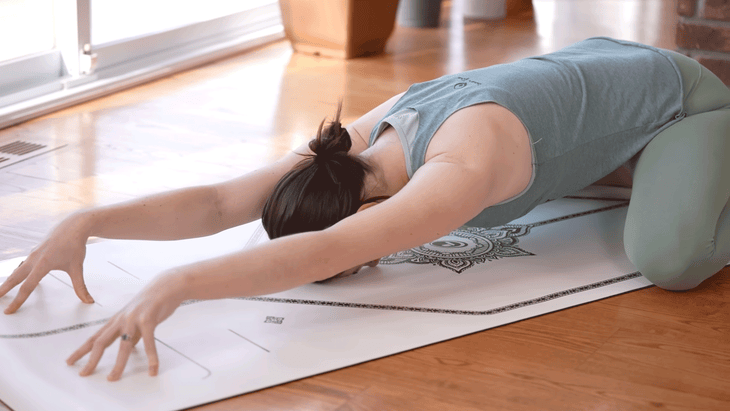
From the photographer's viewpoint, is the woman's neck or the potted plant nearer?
the woman's neck

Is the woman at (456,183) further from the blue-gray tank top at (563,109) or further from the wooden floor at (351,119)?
the wooden floor at (351,119)

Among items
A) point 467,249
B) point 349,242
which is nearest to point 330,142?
point 349,242

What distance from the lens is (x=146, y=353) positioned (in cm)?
122

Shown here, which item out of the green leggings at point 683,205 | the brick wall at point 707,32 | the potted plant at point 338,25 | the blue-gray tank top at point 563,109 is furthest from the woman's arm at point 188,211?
the potted plant at point 338,25

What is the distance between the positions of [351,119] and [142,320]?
5.39 feet

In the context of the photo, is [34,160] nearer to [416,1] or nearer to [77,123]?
[77,123]

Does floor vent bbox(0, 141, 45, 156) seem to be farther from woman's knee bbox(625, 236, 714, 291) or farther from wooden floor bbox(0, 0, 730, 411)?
woman's knee bbox(625, 236, 714, 291)

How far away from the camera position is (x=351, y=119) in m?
2.72

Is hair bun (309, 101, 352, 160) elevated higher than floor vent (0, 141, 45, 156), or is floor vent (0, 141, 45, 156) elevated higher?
hair bun (309, 101, 352, 160)

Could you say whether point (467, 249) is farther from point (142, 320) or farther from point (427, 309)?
point (142, 320)

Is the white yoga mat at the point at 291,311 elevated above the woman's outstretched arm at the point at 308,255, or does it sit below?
below

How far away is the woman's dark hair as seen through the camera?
4.64 ft

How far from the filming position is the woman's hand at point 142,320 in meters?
1.18

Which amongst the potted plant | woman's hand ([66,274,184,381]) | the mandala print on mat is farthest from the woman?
the potted plant
